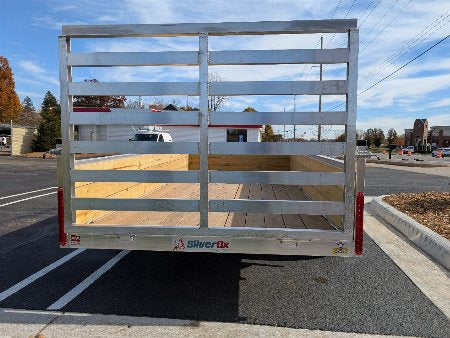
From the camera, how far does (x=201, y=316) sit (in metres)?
3.26

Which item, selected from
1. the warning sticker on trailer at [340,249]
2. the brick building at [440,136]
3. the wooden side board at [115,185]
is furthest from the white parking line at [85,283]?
the brick building at [440,136]

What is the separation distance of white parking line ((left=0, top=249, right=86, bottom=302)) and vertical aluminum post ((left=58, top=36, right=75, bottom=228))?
4.63 ft

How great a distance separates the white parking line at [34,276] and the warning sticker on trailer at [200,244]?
81.5 inches

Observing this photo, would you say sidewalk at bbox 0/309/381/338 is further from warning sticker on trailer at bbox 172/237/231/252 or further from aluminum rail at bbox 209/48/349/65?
→ aluminum rail at bbox 209/48/349/65

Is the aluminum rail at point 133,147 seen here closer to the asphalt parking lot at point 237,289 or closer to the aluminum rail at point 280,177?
the aluminum rail at point 280,177

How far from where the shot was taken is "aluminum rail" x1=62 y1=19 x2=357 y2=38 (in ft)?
8.77

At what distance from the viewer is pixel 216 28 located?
2.71 meters

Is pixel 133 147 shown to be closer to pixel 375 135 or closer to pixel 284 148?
pixel 284 148

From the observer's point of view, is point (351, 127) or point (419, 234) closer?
point (351, 127)

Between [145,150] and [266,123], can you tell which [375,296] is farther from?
[145,150]

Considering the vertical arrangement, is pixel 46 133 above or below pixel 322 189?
above

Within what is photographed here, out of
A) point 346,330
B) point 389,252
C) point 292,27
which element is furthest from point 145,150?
point 389,252

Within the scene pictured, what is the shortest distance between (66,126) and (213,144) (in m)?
1.20

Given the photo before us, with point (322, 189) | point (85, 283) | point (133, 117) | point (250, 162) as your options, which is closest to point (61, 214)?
point (133, 117)
